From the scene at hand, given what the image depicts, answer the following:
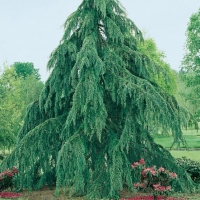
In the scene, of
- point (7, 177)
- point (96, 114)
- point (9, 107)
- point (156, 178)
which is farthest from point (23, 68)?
point (156, 178)

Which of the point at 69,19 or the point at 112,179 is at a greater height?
the point at 69,19

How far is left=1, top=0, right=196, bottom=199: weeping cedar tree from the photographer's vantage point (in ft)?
28.2

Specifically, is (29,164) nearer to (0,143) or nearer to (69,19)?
(69,19)

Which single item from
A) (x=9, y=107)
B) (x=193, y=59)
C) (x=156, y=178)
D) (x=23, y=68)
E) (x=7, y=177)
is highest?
(x=23, y=68)

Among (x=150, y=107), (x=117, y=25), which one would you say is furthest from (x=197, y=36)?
(x=150, y=107)

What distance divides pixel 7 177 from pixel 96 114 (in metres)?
3.45

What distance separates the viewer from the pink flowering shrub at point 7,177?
9630 millimetres

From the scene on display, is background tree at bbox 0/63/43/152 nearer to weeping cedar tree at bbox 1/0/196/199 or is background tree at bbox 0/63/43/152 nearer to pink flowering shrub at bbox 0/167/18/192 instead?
weeping cedar tree at bbox 1/0/196/199

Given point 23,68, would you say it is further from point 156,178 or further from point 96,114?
point 156,178

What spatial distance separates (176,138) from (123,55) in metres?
2.91

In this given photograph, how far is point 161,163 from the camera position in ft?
32.0

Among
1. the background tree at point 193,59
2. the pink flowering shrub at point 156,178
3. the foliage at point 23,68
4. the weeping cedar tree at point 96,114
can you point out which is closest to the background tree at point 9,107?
the weeping cedar tree at point 96,114

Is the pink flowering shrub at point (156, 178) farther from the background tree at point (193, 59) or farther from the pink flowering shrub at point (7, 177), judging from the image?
the background tree at point (193, 59)

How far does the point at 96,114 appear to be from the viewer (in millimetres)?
8680
